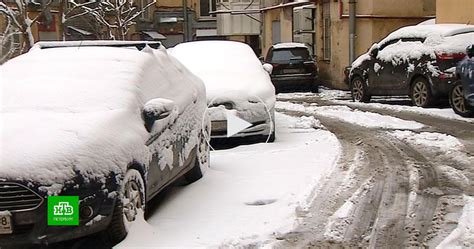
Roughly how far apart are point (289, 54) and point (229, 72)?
9857 mm

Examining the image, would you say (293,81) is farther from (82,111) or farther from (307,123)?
(82,111)

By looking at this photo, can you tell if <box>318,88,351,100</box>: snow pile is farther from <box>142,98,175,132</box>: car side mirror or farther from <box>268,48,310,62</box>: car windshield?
<box>142,98,175,132</box>: car side mirror

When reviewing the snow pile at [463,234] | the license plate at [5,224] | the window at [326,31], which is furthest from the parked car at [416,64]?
the license plate at [5,224]

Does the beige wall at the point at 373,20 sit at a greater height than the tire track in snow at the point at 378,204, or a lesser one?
greater

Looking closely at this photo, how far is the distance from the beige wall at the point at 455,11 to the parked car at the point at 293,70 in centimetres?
416

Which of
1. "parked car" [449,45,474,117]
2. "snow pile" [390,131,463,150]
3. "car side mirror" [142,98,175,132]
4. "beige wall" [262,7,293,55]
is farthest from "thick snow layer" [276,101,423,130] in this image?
"beige wall" [262,7,293,55]

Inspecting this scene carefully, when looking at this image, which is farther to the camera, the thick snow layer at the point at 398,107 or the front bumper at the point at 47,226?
the thick snow layer at the point at 398,107

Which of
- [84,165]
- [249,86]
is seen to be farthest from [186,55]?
[84,165]

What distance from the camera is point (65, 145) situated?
15.5ft

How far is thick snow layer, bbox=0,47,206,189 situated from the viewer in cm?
464

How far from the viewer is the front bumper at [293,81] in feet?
64.5

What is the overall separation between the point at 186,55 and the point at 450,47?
542cm

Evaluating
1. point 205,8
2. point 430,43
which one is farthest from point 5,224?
point 205,8

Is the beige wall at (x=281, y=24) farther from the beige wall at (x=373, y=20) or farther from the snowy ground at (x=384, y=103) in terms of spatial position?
the snowy ground at (x=384, y=103)
